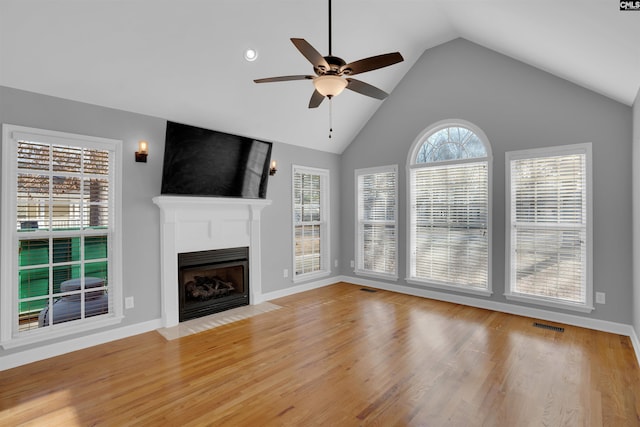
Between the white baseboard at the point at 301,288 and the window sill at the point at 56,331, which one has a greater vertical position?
the window sill at the point at 56,331

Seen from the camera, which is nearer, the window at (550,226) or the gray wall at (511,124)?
the gray wall at (511,124)

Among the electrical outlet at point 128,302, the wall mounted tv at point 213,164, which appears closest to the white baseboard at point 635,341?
the wall mounted tv at point 213,164

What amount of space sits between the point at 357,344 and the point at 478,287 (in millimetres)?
2343

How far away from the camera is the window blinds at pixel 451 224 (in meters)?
4.63

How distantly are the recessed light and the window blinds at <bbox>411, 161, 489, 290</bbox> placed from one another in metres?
3.03

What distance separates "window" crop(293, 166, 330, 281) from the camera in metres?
5.68

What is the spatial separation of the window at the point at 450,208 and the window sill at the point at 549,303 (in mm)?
334

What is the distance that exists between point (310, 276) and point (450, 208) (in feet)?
8.84

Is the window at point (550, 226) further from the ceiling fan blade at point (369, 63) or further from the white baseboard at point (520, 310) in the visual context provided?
the ceiling fan blade at point (369, 63)

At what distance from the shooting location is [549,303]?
403 centimetres

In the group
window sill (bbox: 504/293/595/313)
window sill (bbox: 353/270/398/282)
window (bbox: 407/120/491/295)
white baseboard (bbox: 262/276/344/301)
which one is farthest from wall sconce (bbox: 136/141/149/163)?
window sill (bbox: 504/293/595/313)

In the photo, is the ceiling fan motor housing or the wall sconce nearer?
the ceiling fan motor housing

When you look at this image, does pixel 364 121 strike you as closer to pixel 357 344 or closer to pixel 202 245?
pixel 202 245

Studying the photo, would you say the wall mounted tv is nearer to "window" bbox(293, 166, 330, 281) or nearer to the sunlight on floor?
"window" bbox(293, 166, 330, 281)
